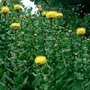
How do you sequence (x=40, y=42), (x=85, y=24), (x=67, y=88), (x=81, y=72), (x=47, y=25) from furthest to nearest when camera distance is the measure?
(x=85, y=24) → (x=47, y=25) → (x=40, y=42) → (x=81, y=72) → (x=67, y=88)

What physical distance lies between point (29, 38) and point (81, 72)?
1283 mm

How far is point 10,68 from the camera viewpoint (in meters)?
4.87

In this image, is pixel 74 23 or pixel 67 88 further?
pixel 74 23

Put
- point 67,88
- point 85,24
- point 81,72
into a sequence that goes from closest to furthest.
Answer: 1. point 67,88
2. point 81,72
3. point 85,24

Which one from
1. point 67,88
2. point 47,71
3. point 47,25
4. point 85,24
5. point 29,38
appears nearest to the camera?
point 67,88

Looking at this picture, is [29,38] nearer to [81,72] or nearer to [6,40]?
[6,40]

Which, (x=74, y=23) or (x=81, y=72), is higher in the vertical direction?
(x=81, y=72)

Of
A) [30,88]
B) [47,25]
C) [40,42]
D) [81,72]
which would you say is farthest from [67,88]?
[47,25]

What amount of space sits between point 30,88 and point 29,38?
165cm

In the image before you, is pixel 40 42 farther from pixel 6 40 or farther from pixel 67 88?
pixel 67 88

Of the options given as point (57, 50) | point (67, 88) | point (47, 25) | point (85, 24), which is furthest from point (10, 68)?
point (85, 24)

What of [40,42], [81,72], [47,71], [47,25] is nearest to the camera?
[47,71]

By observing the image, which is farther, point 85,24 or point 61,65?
point 85,24

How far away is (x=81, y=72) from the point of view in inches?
188
